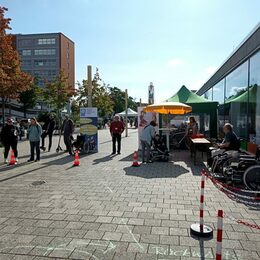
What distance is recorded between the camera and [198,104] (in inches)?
607

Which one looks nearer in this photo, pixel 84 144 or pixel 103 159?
pixel 103 159

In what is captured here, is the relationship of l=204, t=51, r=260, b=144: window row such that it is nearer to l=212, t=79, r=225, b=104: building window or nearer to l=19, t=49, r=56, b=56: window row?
l=212, t=79, r=225, b=104: building window

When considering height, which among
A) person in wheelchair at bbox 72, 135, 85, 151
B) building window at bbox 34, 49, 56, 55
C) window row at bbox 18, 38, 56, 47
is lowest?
person in wheelchair at bbox 72, 135, 85, 151

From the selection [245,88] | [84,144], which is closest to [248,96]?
[245,88]

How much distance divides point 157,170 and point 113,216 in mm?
4920

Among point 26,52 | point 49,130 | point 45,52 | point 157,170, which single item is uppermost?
point 26,52

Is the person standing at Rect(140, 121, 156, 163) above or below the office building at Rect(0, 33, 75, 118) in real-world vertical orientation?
below

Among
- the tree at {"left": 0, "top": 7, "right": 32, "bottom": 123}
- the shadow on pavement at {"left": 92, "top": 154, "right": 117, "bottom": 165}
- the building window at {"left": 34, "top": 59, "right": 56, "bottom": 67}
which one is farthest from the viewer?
the building window at {"left": 34, "top": 59, "right": 56, "bottom": 67}

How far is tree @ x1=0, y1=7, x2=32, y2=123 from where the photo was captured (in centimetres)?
2050

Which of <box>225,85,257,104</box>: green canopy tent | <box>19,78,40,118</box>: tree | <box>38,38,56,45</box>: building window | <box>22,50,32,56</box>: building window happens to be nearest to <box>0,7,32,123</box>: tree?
<box>225,85,257,104</box>: green canopy tent

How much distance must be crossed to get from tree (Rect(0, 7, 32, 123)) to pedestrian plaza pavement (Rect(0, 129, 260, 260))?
12.5 m

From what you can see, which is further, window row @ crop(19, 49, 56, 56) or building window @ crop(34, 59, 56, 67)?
building window @ crop(34, 59, 56, 67)

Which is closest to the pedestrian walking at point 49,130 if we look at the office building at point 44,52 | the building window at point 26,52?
the office building at point 44,52

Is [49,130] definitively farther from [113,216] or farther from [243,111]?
[113,216]
